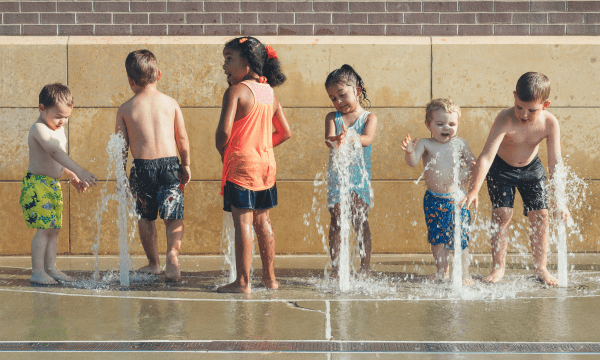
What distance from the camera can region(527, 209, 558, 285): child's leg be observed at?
4519 mm

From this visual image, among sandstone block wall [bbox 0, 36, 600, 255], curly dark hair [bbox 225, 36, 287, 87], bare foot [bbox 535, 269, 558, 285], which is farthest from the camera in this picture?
sandstone block wall [bbox 0, 36, 600, 255]

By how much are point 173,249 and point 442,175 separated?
202cm

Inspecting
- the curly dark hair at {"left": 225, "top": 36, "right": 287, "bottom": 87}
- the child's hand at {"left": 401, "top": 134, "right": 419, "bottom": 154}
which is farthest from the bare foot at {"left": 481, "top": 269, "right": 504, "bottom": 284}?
the curly dark hair at {"left": 225, "top": 36, "right": 287, "bottom": 87}

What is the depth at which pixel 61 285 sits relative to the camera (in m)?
4.41

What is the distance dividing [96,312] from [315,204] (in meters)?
2.66

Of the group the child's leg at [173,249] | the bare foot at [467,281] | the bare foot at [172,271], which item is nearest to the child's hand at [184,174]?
the child's leg at [173,249]

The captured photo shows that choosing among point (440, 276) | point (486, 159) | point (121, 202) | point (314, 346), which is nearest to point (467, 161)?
point (486, 159)

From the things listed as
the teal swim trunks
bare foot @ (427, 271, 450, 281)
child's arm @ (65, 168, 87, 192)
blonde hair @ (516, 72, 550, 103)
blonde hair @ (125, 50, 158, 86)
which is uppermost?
blonde hair @ (125, 50, 158, 86)

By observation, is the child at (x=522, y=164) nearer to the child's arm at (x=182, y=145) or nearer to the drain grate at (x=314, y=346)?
the drain grate at (x=314, y=346)

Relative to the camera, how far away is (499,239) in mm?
4637

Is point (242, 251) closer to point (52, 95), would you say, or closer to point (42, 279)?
point (42, 279)

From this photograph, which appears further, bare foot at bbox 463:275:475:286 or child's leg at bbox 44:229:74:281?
child's leg at bbox 44:229:74:281

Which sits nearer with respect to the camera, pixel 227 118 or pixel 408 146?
pixel 227 118

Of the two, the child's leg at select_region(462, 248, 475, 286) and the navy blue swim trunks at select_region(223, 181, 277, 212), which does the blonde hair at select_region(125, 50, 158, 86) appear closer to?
the navy blue swim trunks at select_region(223, 181, 277, 212)
